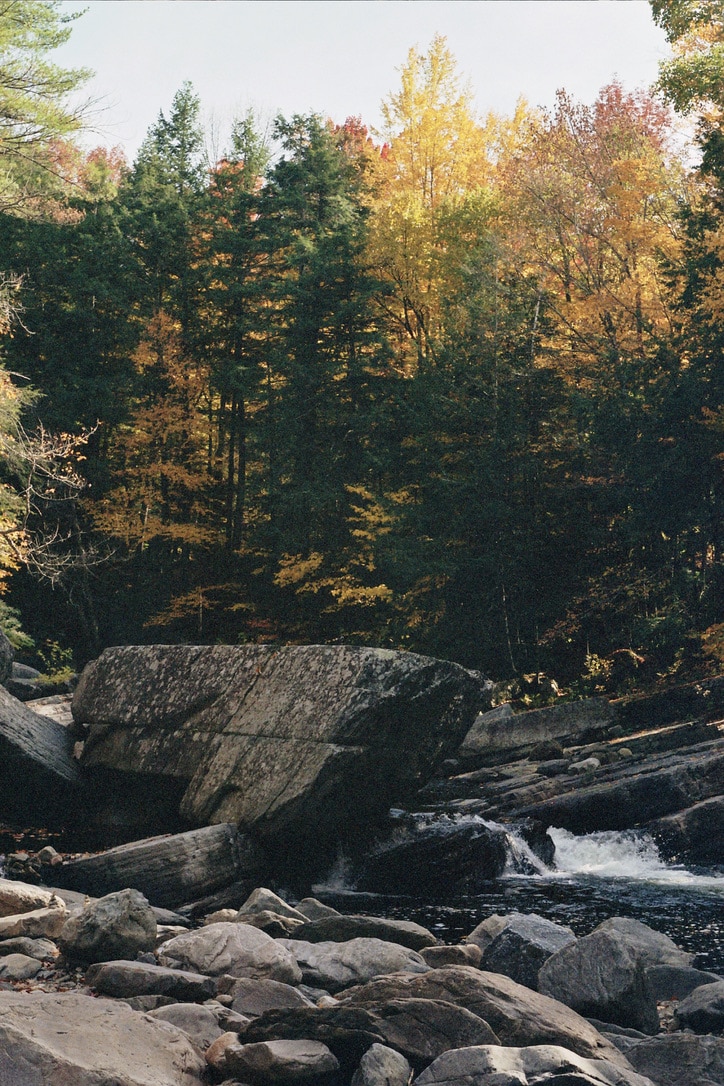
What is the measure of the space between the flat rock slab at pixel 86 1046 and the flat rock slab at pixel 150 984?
664 mm

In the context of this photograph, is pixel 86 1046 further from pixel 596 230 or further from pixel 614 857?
pixel 596 230

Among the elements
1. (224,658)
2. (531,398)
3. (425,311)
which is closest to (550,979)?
(224,658)

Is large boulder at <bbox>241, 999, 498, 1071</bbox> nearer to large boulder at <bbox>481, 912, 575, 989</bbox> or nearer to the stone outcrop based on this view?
the stone outcrop

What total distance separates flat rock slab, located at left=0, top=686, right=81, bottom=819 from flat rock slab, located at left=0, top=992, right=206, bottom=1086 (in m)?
6.01

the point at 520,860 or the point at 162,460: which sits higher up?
the point at 162,460

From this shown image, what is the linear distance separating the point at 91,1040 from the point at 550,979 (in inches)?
117

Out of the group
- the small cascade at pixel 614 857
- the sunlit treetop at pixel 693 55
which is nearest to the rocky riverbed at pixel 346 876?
the small cascade at pixel 614 857

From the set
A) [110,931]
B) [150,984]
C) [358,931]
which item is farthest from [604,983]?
[110,931]

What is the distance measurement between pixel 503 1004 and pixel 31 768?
23.6ft

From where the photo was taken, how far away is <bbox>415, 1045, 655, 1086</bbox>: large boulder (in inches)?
173

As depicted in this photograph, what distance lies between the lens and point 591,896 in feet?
33.0

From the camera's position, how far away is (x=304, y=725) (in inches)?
393

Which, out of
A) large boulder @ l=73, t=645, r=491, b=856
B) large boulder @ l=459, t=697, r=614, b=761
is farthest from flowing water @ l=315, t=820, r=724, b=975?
large boulder @ l=459, t=697, r=614, b=761

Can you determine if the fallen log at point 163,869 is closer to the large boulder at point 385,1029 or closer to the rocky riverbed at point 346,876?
the rocky riverbed at point 346,876
